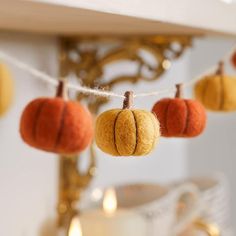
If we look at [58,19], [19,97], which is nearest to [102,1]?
[58,19]

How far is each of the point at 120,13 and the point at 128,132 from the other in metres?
0.07

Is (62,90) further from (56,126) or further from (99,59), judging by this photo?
(99,59)

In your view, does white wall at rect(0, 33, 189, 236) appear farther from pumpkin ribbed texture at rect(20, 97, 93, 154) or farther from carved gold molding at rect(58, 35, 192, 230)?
pumpkin ribbed texture at rect(20, 97, 93, 154)

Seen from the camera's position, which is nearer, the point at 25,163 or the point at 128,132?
the point at 128,132

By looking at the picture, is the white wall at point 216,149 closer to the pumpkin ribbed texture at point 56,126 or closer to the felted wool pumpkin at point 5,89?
the felted wool pumpkin at point 5,89

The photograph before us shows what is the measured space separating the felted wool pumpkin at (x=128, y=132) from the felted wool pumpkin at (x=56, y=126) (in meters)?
0.01

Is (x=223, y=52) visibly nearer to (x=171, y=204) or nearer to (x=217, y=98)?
(x=171, y=204)

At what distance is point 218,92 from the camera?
0.48 m

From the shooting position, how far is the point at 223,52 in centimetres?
91

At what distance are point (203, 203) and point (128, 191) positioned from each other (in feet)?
0.28

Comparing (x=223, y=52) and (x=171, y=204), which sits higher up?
(x=223, y=52)

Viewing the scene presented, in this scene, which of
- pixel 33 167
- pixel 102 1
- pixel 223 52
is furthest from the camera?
pixel 223 52

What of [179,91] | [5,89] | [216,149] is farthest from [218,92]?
[216,149]

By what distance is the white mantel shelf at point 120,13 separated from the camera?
332mm
